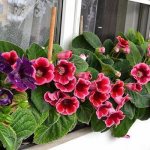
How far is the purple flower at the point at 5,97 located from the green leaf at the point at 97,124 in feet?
1.37

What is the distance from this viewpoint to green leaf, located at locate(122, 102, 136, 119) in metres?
1.12

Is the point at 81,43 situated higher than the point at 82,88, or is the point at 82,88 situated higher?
the point at 81,43

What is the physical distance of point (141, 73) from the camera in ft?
3.66

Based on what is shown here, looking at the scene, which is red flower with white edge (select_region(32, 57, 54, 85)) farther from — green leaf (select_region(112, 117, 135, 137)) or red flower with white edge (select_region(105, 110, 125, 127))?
green leaf (select_region(112, 117, 135, 137))

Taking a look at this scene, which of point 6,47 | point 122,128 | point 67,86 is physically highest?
point 6,47

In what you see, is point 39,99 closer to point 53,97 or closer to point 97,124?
point 53,97

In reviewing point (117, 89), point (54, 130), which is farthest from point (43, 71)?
point (117, 89)

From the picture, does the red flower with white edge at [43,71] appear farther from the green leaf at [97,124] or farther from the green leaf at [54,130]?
the green leaf at [97,124]

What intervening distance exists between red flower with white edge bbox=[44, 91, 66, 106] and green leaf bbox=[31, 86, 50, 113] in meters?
0.01

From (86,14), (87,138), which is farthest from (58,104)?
(86,14)

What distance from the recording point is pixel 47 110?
0.88m

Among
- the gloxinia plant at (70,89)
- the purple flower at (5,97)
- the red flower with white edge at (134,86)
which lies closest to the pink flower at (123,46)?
the gloxinia plant at (70,89)

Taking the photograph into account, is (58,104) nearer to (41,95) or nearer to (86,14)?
(41,95)

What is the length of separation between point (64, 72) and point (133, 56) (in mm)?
391
